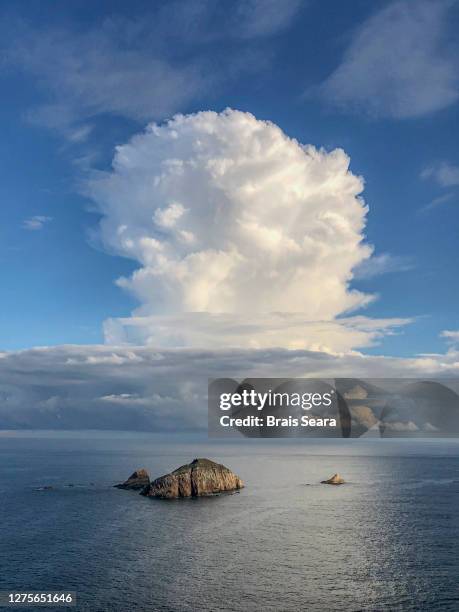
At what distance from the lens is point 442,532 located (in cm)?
11450

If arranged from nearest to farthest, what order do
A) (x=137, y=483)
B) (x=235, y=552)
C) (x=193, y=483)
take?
1. (x=235, y=552)
2. (x=193, y=483)
3. (x=137, y=483)

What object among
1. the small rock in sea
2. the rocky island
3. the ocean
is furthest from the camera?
→ the small rock in sea

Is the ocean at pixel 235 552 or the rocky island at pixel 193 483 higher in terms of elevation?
the rocky island at pixel 193 483

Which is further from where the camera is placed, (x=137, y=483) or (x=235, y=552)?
(x=137, y=483)

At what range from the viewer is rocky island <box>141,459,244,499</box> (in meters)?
167

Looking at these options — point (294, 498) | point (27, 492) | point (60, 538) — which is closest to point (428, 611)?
point (60, 538)

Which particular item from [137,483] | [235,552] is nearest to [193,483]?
[137,483]

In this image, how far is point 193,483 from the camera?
17075 cm

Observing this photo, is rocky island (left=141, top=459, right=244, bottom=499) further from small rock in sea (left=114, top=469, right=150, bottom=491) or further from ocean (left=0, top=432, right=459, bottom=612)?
small rock in sea (left=114, top=469, right=150, bottom=491)

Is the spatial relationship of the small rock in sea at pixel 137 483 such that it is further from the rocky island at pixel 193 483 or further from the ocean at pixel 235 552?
the ocean at pixel 235 552

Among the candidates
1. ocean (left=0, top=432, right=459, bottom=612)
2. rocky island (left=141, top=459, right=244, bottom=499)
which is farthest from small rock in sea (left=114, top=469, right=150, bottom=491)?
ocean (left=0, top=432, right=459, bottom=612)

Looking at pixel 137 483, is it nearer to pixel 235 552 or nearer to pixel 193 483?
pixel 193 483

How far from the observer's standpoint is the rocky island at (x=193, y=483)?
16662 cm

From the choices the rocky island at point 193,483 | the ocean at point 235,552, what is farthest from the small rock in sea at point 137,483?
the ocean at point 235,552
